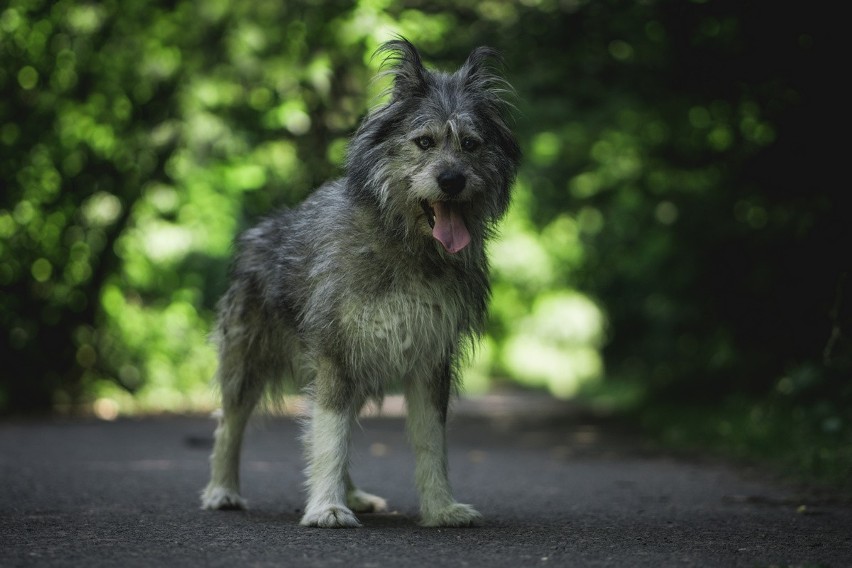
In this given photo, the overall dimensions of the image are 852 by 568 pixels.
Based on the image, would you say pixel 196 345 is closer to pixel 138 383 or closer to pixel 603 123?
pixel 138 383

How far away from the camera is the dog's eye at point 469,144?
6.49 m

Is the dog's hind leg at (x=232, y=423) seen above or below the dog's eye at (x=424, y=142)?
below

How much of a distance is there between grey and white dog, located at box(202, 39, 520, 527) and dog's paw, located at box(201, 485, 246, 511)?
1.01 m

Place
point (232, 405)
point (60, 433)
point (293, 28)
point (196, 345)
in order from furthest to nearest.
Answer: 1. point (196, 345)
2. point (293, 28)
3. point (60, 433)
4. point (232, 405)

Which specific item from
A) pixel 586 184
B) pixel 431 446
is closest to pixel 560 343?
pixel 586 184

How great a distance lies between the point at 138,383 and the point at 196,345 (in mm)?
1027

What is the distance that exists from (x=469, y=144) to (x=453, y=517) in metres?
2.19

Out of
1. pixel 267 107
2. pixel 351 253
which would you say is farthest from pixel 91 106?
pixel 351 253

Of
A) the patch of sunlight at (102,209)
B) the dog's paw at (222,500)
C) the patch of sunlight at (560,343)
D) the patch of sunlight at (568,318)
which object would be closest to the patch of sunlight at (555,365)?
the patch of sunlight at (560,343)

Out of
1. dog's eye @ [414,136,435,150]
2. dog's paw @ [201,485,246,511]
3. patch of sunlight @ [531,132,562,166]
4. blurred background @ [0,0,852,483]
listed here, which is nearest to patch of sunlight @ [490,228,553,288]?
blurred background @ [0,0,852,483]

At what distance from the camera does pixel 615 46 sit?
44.6 ft

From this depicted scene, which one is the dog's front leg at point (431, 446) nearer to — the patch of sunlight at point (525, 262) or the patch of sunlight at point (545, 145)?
the patch of sunlight at point (545, 145)

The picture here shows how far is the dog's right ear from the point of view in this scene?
665 centimetres

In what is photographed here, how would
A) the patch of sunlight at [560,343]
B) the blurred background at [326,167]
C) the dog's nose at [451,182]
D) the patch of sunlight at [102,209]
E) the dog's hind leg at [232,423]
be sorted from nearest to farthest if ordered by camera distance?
the dog's nose at [451,182]
the dog's hind leg at [232,423]
the blurred background at [326,167]
the patch of sunlight at [102,209]
the patch of sunlight at [560,343]
